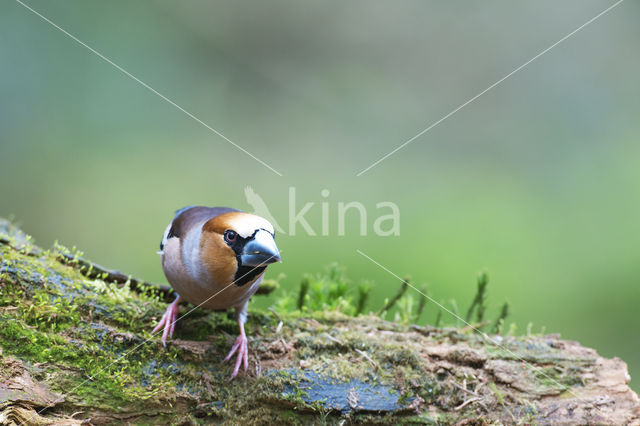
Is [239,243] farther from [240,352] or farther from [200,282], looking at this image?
[240,352]

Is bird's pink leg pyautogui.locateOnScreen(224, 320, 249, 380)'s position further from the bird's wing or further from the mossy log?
the bird's wing

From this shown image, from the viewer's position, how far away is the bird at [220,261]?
2289 millimetres

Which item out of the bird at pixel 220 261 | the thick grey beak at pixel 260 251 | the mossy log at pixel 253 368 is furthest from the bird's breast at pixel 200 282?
the mossy log at pixel 253 368

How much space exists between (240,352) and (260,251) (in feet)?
1.97

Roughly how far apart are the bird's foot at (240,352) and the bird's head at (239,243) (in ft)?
1.38

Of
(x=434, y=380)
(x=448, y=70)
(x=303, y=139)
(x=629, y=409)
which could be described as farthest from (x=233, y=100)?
(x=629, y=409)

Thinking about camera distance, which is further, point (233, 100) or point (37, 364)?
point (233, 100)

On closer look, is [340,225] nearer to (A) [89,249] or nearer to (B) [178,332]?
(A) [89,249]

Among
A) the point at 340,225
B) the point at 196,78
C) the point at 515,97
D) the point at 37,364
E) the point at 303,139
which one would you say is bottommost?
the point at 37,364

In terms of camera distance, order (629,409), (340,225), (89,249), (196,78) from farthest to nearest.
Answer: (196,78) → (340,225) → (89,249) → (629,409)

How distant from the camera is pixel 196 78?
6.80m

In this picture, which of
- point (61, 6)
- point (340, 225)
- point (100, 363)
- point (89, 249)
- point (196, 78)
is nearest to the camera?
point (100, 363)

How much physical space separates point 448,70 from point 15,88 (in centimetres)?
591

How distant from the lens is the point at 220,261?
2.33 metres
